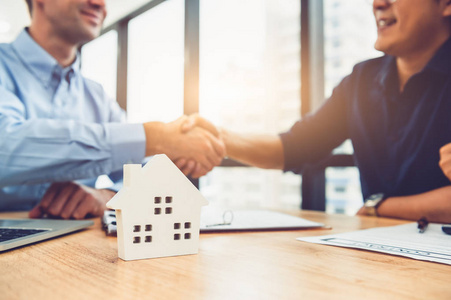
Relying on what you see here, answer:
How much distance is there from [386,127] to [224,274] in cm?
92

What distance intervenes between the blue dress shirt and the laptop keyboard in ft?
1.14

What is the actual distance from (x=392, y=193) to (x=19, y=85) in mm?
1260

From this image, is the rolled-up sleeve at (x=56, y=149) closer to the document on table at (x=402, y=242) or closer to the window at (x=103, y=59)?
the document on table at (x=402, y=242)

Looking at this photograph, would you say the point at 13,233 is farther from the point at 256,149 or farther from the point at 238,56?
the point at 238,56

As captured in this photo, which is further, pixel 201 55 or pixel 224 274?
pixel 201 55

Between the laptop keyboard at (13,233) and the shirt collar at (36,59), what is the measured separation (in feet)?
2.76

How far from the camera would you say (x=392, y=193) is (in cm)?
106

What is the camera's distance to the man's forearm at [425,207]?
2.60 feet

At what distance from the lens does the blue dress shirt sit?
0.85 meters

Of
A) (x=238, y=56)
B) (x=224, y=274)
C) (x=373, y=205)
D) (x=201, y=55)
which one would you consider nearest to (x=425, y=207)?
(x=373, y=205)

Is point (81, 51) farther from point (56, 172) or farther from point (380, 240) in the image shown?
point (380, 240)

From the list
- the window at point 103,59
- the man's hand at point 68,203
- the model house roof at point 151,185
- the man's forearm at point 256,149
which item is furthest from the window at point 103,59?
the model house roof at point 151,185

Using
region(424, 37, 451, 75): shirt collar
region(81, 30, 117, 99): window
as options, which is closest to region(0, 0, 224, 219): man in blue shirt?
region(424, 37, 451, 75): shirt collar

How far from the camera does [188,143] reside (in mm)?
1088
